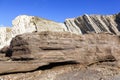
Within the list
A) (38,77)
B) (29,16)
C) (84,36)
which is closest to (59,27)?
(29,16)

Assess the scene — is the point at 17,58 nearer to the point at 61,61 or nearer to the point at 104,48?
the point at 61,61

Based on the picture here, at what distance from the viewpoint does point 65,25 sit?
90.9 meters

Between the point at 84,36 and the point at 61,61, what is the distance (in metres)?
5.13

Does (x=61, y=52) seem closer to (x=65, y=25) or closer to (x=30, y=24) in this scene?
(x=30, y=24)

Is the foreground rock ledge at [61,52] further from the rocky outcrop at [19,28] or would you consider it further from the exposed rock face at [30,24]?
the exposed rock face at [30,24]

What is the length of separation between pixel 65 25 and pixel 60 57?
184 feet

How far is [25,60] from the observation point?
3400 centimetres

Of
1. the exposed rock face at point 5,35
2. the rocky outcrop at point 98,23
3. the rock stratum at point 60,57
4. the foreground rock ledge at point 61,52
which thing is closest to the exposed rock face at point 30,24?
the exposed rock face at point 5,35

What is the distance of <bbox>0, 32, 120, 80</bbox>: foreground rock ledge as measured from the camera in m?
33.9

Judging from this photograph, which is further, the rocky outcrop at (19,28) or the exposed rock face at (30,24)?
the exposed rock face at (30,24)

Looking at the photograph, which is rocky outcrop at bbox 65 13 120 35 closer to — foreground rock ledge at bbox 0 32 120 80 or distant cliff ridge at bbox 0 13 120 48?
distant cliff ridge at bbox 0 13 120 48

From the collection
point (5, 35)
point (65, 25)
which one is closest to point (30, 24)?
point (5, 35)

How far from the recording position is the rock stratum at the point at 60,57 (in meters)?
33.2

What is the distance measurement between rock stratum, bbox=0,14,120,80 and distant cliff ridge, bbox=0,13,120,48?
3159 cm
